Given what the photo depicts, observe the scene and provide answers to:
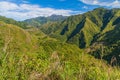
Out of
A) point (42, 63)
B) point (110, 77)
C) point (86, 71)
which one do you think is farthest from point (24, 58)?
point (110, 77)

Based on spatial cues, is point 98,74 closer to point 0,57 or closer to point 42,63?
point 42,63

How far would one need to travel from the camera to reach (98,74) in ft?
29.3

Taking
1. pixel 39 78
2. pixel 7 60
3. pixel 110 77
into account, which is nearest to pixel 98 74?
pixel 110 77

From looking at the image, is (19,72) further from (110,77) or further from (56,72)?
(110,77)

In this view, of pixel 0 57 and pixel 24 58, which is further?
pixel 24 58

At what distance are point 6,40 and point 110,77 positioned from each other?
3.54 meters

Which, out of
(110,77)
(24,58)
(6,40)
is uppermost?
(6,40)

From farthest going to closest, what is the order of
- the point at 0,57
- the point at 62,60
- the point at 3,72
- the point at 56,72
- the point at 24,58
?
the point at 62,60 → the point at 24,58 → the point at 56,72 → the point at 0,57 → the point at 3,72

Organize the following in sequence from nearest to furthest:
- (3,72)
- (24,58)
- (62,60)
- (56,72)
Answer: (3,72), (56,72), (24,58), (62,60)

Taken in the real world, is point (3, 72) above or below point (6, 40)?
below

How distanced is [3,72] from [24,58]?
1750mm

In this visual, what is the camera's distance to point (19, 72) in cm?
783

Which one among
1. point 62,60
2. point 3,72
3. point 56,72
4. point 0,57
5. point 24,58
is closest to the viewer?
point 3,72

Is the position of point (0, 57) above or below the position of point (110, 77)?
above
